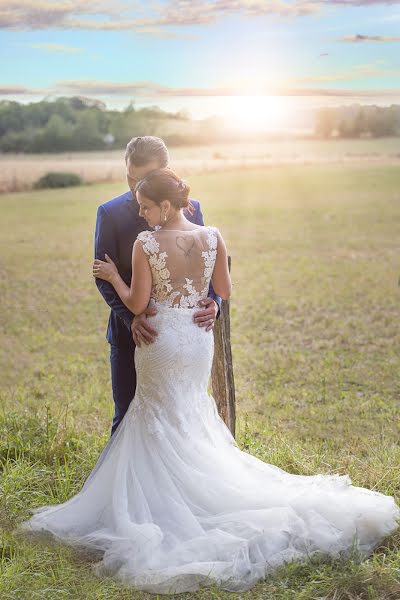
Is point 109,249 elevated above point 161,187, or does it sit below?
below

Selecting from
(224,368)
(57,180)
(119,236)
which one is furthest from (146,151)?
(57,180)

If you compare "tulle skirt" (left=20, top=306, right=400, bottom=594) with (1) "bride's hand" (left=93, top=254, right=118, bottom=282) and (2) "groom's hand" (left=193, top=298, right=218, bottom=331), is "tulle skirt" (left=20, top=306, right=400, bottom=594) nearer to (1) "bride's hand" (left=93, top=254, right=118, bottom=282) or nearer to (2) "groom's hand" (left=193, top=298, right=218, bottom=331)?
(2) "groom's hand" (left=193, top=298, right=218, bottom=331)

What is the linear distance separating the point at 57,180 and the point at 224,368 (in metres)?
13.1

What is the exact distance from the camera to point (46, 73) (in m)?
15.1

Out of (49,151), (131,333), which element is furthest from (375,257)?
(131,333)

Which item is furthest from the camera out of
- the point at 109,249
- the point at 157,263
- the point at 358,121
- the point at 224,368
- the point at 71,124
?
the point at 358,121

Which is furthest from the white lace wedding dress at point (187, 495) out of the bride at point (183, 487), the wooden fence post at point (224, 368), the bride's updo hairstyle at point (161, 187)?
the wooden fence post at point (224, 368)

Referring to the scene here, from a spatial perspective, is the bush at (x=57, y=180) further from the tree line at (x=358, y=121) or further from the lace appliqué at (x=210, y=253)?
the lace appliqué at (x=210, y=253)

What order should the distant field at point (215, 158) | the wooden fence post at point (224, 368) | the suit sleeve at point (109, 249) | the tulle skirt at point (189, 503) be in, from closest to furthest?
1. the tulle skirt at point (189, 503)
2. the suit sleeve at point (109, 249)
3. the wooden fence post at point (224, 368)
4. the distant field at point (215, 158)

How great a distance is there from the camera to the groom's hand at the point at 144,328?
353 cm

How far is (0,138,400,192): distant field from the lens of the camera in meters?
16.3

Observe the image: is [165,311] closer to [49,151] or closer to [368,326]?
[368,326]

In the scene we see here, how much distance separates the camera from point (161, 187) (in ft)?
10.7

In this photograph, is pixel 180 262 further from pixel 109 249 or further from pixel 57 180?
pixel 57 180
